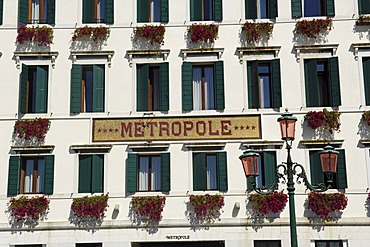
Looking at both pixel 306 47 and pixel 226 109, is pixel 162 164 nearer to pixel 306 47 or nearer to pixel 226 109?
pixel 226 109

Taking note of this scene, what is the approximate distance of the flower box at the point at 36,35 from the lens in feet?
71.1

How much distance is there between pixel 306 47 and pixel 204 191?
612cm

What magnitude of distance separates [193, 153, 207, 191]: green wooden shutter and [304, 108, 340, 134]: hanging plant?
384 centimetres

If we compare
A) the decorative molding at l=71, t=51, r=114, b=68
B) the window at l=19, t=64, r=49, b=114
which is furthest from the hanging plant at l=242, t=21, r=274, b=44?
the window at l=19, t=64, r=49, b=114

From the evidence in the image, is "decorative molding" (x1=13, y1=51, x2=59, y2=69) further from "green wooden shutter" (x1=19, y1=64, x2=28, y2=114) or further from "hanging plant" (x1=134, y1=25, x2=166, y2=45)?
"hanging plant" (x1=134, y1=25, x2=166, y2=45)

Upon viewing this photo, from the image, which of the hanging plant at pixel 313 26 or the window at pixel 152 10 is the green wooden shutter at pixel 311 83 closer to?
the hanging plant at pixel 313 26

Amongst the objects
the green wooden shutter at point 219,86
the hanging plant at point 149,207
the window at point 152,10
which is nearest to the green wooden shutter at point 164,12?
the window at point 152,10

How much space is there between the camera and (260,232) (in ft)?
66.1

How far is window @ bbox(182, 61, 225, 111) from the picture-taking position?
69.6 feet

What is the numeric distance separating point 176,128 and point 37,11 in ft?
22.1

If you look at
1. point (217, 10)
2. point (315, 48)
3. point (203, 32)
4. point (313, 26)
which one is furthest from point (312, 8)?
point (203, 32)

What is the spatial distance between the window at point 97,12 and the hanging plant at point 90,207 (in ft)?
20.7

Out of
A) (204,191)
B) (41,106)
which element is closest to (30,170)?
(41,106)

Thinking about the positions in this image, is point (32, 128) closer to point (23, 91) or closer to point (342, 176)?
point (23, 91)
